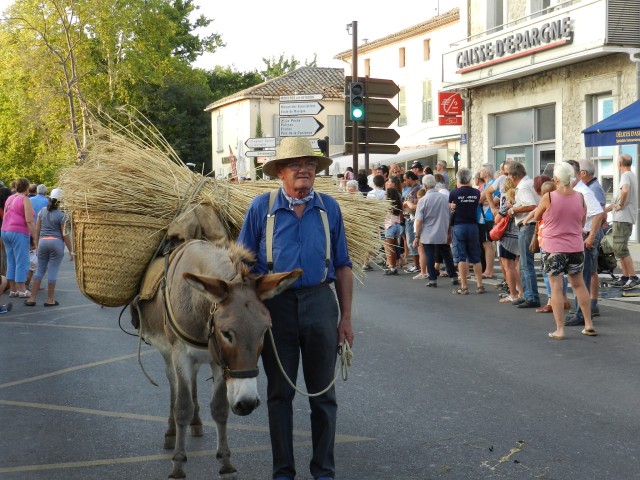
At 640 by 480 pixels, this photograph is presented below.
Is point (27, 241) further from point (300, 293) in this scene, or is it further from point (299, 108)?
point (300, 293)

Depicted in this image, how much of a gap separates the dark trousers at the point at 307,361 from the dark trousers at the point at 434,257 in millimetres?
11080

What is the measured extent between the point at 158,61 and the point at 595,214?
169 feet

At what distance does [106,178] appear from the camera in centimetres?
679

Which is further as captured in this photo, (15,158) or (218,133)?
(218,133)

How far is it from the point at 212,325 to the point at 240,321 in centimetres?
25

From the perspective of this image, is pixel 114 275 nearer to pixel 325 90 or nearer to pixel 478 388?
pixel 478 388

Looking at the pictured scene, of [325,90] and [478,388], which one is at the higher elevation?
[325,90]

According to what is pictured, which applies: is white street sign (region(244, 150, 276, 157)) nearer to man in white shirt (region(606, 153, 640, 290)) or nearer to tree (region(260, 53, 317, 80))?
man in white shirt (region(606, 153, 640, 290))

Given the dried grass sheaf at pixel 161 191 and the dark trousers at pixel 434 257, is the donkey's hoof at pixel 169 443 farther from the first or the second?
the dark trousers at pixel 434 257

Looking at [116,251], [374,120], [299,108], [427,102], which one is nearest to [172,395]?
[116,251]

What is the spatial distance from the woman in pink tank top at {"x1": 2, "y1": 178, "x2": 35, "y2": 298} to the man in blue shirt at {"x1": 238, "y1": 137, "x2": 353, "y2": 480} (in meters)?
10.6

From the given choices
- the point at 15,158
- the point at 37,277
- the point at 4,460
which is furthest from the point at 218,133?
the point at 4,460

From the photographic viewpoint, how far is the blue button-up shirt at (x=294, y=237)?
5191mm

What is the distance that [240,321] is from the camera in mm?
4746
